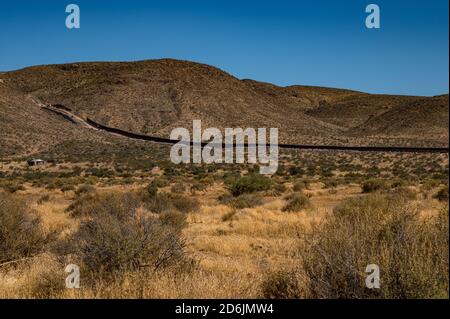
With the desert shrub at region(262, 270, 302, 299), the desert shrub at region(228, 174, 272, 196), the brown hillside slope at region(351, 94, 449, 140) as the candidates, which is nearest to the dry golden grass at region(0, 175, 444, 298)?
the desert shrub at region(262, 270, 302, 299)

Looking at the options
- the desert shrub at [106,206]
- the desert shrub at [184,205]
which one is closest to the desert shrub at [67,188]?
the desert shrub at [106,206]

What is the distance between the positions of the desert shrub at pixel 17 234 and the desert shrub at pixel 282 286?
235 inches

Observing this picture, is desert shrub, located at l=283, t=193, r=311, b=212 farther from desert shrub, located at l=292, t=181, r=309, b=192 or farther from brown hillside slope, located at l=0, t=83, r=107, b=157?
brown hillside slope, located at l=0, t=83, r=107, b=157

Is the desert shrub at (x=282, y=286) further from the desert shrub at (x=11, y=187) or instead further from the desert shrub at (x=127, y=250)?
the desert shrub at (x=11, y=187)

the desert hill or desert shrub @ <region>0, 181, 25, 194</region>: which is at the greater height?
the desert hill

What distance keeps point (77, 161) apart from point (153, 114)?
4250 cm

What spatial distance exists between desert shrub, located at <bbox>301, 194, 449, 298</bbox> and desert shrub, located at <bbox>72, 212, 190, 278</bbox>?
2473 millimetres

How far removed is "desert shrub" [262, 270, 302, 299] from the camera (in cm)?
797

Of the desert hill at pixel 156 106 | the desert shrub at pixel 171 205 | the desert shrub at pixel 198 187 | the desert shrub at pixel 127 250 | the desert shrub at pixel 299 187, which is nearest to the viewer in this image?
the desert shrub at pixel 127 250

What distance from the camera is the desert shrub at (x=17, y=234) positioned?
39.5 ft

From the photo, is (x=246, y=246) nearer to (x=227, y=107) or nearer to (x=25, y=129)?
(x=25, y=129)

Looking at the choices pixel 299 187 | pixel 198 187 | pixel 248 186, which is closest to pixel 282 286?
pixel 248 186
